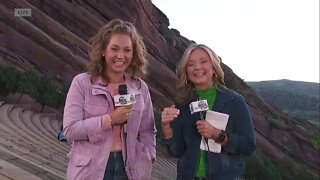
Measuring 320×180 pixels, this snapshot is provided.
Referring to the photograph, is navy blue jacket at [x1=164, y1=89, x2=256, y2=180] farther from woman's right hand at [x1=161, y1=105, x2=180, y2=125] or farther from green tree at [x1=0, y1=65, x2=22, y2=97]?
green tree at [x1=0, y1=65, x2=22, y2=97]

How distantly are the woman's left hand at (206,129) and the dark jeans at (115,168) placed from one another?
0.52 meters

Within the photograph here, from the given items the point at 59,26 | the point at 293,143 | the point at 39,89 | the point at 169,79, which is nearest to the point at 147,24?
the point at 169,79

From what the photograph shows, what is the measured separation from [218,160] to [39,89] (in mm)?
12210

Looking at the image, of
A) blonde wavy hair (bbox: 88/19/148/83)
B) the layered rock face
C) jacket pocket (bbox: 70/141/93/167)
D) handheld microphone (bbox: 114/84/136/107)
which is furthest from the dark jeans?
the layered rock face

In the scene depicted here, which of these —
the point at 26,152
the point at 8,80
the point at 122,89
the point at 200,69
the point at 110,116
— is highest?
the point at 8,80

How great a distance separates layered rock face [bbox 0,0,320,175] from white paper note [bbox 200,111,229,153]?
8862 mm

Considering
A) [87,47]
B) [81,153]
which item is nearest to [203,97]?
[81,153]

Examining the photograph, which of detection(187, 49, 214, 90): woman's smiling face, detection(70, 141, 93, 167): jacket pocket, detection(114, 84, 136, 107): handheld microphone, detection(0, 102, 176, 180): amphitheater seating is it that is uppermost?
detection(187, 49, 214, 90): woman's smiling face

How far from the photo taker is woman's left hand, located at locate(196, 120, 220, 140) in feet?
9.59

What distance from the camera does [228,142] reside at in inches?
117

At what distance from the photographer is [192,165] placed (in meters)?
3.06

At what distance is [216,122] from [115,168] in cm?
70

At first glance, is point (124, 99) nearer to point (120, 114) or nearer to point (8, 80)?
point (120, 114)

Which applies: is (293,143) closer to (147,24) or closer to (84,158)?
(147,24)
